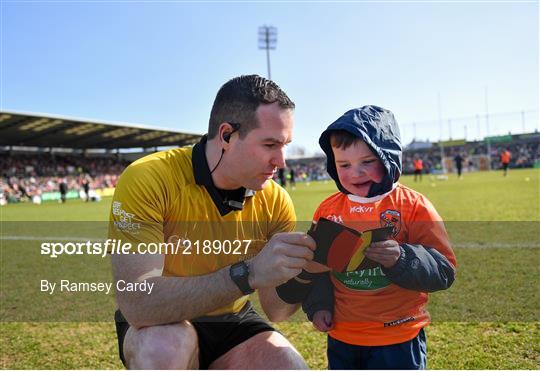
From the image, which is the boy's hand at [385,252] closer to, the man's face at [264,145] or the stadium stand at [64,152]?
the man's face at [264,145]

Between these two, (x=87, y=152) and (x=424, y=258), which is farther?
(x=87, y=152)

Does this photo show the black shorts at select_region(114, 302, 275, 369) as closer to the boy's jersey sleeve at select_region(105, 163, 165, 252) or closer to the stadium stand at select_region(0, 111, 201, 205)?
the boy's jersey sleeve at select_region(105, 163, 165, 252)

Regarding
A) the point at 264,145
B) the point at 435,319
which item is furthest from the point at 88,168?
the point at 264,145

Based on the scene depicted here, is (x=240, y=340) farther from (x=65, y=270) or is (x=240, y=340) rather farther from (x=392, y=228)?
Result: (x=65, y=270)

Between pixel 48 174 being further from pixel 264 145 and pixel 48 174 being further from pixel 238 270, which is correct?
pixel 238 270

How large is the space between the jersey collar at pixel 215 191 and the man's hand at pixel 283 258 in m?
0.57

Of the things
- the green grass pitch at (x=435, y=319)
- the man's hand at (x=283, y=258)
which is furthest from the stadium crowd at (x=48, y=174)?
the man's hand at (x=283, y=258)

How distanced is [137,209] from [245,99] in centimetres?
72

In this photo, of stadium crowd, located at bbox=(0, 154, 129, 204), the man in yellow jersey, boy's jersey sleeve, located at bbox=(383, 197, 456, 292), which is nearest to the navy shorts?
the man in yellow jersey

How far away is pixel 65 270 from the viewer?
6.29 metres

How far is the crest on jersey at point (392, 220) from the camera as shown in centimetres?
198

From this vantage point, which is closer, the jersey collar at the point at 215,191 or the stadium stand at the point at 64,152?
the jersey collar at the point at 215,191

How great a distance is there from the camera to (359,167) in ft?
6.50

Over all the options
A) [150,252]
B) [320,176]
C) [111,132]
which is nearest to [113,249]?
[150,252]
